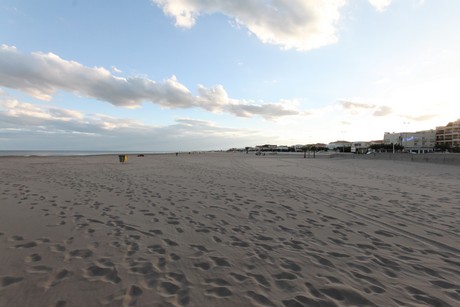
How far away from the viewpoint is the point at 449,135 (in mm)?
116000

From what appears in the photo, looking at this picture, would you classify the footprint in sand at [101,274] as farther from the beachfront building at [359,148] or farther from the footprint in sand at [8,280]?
the beachfront building at [359,148]

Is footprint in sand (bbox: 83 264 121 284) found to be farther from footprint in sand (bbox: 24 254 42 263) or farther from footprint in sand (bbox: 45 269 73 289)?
footprint in sand (bbox: 24 254 42 263)

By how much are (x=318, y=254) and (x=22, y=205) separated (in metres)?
8.02

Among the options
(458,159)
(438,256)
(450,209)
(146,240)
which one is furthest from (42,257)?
(458,159)

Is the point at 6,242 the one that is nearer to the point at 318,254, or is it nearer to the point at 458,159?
the point at 318,254

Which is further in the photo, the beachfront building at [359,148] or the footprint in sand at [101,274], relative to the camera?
the beachfront building at [359,148]

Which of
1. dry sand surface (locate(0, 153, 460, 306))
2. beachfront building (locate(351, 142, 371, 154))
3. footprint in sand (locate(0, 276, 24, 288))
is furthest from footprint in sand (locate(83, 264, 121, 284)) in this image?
beachfront building (locate(351, 142, 371, 154))

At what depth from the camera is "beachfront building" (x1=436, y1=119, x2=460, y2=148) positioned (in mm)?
111188

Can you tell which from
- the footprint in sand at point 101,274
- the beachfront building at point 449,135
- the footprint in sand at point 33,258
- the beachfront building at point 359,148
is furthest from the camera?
the beachfront building at point 449,135

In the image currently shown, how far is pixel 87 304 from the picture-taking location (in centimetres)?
264

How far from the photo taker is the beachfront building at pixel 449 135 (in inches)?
4377

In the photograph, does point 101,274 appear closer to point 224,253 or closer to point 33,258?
point 33,258

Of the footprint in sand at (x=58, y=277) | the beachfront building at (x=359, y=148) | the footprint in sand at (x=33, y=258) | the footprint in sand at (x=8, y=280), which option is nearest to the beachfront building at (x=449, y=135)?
the beachfront building at (x=359, y=148)

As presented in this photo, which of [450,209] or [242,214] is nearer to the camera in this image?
[242,214]
